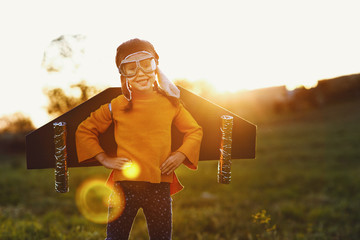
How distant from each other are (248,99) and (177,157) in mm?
20261

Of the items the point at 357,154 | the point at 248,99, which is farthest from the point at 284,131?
the point at 357,154

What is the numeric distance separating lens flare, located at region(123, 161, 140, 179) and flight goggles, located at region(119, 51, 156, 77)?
0.79 m

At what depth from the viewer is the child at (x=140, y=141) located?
8.27 ft

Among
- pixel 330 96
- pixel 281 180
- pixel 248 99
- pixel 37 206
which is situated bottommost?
pixel 37 206

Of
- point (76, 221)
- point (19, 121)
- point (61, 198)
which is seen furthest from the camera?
point (19, 121)

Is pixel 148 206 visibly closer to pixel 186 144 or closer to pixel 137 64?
pixel 186 144

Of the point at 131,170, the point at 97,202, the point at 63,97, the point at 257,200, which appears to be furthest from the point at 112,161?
the point at 257,200

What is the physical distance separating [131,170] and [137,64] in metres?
0.93

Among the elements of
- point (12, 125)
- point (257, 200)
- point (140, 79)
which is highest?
point (12, 125)

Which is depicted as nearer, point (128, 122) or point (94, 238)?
point (128, 122)

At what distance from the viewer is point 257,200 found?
872 centimetres

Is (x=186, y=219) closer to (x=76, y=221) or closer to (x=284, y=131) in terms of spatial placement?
(x=76, y=221)

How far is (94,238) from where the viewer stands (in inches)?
150

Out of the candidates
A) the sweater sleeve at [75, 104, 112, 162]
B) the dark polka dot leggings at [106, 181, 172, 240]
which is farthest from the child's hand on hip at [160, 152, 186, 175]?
the sweater sleeve at [75, 104, 112, 162]
